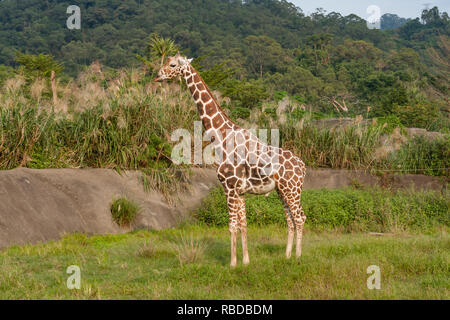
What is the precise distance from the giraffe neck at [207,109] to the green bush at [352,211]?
13.8 ft

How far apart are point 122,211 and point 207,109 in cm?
399

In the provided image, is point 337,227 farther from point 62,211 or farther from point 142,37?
point 142,37

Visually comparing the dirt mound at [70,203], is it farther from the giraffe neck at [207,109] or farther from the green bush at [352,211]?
the giraffe neck at [207,109]

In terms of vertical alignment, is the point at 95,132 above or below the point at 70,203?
above

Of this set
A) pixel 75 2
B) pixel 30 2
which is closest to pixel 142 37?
pixel 75 2

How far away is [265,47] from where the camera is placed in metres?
52.2

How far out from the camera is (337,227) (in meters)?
11.3

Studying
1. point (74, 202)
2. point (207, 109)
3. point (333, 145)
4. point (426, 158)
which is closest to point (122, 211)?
point (74, 202)

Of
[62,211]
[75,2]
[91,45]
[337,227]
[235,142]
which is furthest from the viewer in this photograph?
[75,2]

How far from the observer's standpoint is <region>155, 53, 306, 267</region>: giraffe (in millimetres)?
7301

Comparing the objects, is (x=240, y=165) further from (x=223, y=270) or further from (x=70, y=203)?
(x=70, y=203)

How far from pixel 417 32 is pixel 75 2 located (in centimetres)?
4486

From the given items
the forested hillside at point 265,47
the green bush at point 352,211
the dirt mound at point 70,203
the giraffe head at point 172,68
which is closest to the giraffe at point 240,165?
the giraffe head at point 172,68

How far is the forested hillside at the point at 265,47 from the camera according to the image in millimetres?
29625
